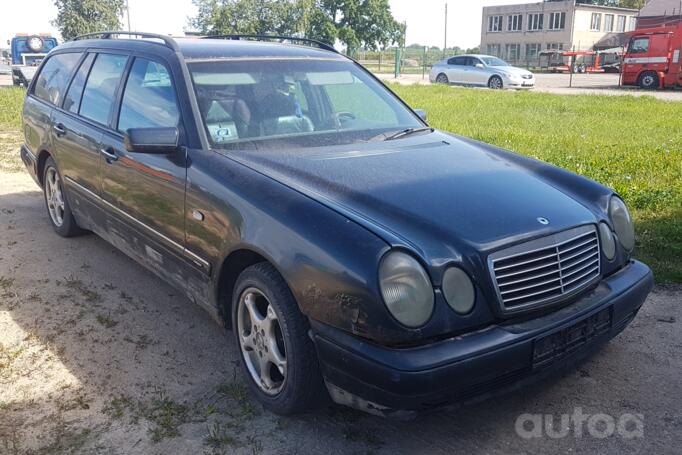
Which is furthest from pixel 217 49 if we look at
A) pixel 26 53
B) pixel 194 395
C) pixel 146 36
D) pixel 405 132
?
pixel 26 53

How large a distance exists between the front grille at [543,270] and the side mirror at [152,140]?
5.92 ft

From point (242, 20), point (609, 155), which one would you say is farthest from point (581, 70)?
point (609, 155)

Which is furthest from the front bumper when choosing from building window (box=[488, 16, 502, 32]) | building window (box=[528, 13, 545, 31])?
building window (box=[488, 16, 502, 32])

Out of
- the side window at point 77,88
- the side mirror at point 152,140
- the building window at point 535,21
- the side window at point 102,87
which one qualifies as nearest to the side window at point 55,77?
the side window at point 77,88

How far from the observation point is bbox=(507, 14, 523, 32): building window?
64950 mm

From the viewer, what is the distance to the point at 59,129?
5074 mm

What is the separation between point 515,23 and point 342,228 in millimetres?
68650

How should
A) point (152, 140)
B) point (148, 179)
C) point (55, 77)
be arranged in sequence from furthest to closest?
point (55, 77) → point (148, 179) → point (152, 140)

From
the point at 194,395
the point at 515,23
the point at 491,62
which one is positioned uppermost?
the point at 515,23

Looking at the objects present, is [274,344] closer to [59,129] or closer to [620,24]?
[59,129]

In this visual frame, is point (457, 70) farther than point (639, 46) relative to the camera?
Yes

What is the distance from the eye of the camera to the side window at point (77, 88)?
193 inches

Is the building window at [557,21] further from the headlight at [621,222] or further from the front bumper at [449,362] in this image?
the front bumper at [449,362]

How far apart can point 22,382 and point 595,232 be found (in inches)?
117
